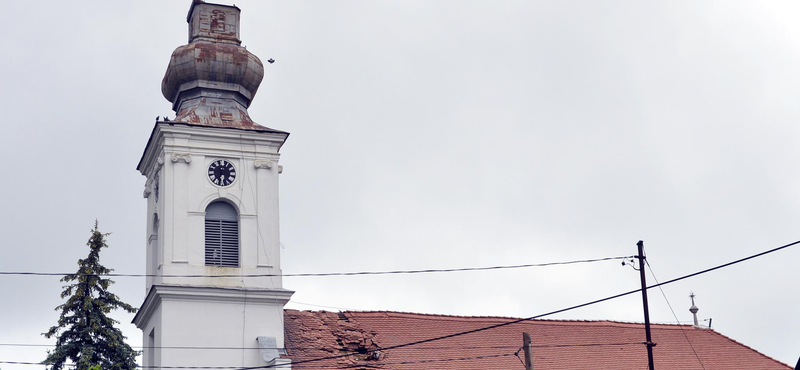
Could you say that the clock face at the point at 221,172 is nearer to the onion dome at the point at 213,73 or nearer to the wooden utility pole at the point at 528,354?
the onion dome at the point at 213,73

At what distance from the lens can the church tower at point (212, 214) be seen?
35250mm

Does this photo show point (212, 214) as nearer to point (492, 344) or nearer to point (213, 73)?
point (213, 73)

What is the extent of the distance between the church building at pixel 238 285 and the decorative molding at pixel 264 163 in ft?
0.13

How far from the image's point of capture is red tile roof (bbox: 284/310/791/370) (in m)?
36.5

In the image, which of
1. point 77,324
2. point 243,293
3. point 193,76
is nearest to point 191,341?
point 243,293

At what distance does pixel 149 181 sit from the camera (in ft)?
129

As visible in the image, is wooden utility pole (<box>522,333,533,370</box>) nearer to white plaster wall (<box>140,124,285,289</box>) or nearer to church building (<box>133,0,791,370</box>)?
church building (<box>133,0,791,370</box>)

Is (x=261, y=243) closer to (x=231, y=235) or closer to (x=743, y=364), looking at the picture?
(x=231, y=235)

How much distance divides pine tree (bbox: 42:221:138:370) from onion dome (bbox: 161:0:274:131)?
185 inches

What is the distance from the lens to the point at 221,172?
37438 millimetres

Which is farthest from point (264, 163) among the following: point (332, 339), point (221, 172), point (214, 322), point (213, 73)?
point (332, 339)

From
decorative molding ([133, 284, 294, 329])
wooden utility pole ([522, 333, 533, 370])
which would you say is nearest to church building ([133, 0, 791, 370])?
decorative molding ([133, 284, 294, 329])

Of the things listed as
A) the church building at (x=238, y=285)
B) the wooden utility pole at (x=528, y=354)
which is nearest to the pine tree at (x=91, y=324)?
the church building at (x=238, y=285)

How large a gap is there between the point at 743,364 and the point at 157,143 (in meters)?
19.0
